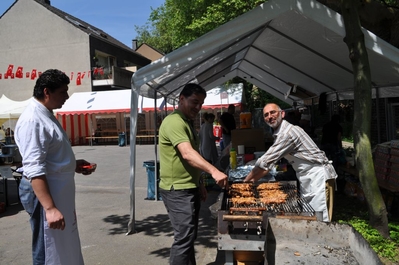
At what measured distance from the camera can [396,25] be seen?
22.6 feet

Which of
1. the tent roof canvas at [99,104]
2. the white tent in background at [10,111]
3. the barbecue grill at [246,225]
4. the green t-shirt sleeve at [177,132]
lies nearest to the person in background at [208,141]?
the barbecue grill at [246,225]

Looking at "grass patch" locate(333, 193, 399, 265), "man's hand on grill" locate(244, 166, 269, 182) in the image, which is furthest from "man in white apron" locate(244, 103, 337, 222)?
"grass patch" locate(333, 193, 399, 265)

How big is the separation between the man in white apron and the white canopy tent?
1.31m

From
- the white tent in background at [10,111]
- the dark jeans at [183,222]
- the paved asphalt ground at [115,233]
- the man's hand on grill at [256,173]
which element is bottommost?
the paved asphalt ground at [115,233]

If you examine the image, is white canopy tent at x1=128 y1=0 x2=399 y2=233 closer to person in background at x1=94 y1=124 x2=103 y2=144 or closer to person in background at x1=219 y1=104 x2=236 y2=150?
person in background at x1=219 y1=104 x2=236 y2=150

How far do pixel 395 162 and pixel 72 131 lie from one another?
24.2 meters

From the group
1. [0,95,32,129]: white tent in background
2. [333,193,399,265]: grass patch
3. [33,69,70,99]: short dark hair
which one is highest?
[0,95,32,129]: white tent in background

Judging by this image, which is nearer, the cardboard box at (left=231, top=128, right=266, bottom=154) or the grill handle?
the grill handle

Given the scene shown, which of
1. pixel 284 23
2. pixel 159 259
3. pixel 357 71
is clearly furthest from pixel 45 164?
pixel 284 23

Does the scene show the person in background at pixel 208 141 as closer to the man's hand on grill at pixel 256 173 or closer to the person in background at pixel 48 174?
the man's hand on grill at pixel 256 173

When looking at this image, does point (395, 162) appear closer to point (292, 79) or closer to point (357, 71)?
point (357, 71)

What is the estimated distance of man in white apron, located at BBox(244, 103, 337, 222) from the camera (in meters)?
3.68

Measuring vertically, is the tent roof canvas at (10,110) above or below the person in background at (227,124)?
above

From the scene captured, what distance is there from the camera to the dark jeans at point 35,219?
2676 mm
